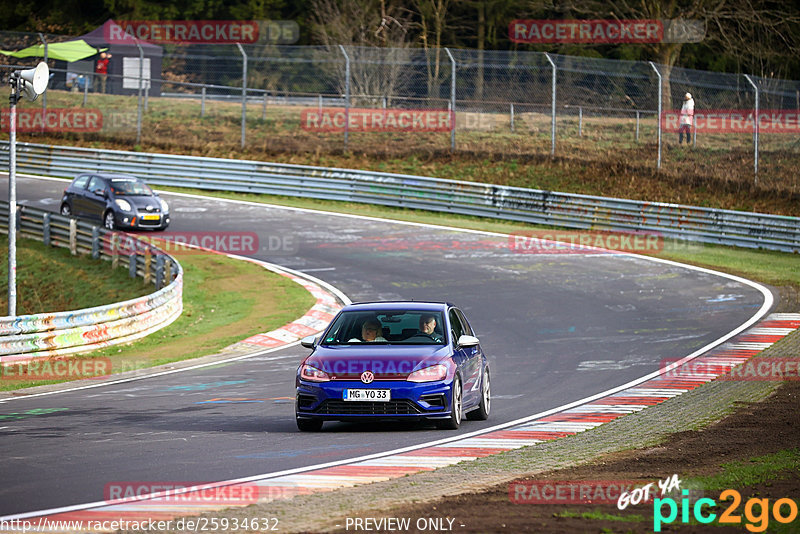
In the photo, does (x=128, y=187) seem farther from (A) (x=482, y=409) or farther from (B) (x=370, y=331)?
(A) (x=482, y=409)

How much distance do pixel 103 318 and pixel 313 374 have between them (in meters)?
8.82

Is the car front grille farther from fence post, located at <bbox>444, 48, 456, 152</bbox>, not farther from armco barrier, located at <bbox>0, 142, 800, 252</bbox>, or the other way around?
fence post, located at <bbox>444, 48, 456, 152</bbox>

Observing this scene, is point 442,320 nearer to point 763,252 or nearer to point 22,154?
point 763,252

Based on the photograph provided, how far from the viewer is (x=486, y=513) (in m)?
6.90

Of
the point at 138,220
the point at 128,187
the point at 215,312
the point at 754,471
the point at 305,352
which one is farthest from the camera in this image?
the point at 128,187

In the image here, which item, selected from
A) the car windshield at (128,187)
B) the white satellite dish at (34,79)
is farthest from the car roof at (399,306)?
the car windshield at (128,187)

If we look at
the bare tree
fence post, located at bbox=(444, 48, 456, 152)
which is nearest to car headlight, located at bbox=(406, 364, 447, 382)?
fence post, located at bbox=(444, 48, 456, 152)

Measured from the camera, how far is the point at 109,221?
1185 inches

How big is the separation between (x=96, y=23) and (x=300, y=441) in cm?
6453

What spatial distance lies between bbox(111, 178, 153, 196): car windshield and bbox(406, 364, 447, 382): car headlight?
831 inches

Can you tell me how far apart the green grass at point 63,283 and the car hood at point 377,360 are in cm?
1454

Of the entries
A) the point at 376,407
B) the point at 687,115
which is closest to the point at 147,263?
the point at 376,407

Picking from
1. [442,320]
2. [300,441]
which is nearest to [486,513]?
[300,441]

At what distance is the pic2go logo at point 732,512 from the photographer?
6551 mm
